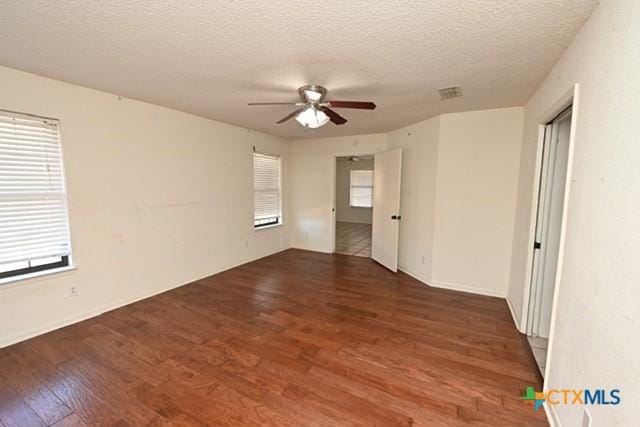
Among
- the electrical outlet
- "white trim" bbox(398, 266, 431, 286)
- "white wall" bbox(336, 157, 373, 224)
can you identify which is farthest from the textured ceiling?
"white wall" bbox(336, 157, 373, 224)

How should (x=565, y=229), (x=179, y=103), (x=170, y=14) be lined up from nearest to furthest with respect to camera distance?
(x=170, y=14) → (x=565, y=229) → (x=179, y=103)

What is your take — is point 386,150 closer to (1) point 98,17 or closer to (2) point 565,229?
(2) point 565,229

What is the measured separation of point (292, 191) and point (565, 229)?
5.00 meters

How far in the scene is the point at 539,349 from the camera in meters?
2.46

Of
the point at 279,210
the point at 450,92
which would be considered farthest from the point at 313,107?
the point at 279,210

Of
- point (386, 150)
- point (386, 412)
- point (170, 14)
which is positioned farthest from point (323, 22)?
point (386, 150)

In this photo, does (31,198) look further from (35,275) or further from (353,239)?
(353,239)

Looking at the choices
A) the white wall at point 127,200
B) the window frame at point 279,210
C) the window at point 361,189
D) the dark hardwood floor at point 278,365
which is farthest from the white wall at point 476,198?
the window at point 361,189

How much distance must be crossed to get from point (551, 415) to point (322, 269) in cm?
339

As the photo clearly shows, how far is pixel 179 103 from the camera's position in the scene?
3400 mm

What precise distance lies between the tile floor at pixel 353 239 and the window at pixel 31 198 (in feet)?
14.9

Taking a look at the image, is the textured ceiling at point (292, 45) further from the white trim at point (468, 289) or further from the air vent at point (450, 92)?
the white trim at point (468, 289)

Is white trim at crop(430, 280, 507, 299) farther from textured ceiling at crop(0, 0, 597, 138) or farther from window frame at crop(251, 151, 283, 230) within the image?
window frame at crop(251, 151, 283, 230)

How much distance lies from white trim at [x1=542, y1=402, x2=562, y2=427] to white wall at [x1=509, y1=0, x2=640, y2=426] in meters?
0.04
